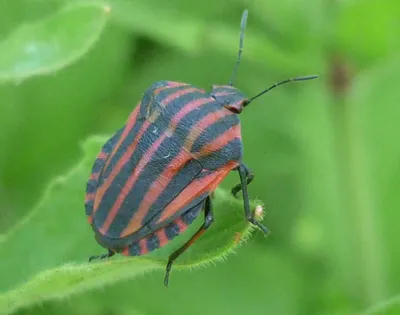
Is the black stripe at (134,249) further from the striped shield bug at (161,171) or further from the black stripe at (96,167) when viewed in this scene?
the black stripe at (96,167)

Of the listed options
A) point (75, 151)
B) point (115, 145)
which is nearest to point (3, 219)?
point (75, 151)

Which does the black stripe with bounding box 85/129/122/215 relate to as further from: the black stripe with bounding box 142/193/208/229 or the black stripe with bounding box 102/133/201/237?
the black stripe with bounding box 142/193/208/229

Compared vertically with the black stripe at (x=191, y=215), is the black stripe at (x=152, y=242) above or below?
below

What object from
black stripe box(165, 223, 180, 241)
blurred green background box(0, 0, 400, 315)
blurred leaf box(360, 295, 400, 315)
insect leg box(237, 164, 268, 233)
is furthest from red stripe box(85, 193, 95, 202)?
blurred leaf box(360, 295, 400, 315)

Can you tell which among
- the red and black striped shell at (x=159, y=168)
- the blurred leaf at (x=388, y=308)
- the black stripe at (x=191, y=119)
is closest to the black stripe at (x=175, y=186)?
the red and black striped shell at (x=159, y=168)

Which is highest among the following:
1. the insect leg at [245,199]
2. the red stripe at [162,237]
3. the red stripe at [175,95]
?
the red stripe at [175,95]

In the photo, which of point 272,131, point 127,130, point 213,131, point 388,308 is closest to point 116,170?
point 127,130

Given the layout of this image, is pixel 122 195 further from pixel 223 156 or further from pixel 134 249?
pixel 223 156
